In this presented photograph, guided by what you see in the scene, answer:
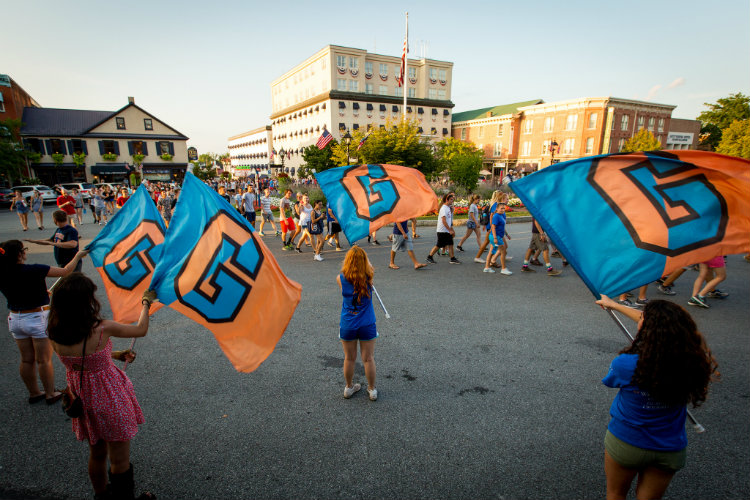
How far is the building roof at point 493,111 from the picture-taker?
58.5 meters

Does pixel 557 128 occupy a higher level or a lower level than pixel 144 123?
higher

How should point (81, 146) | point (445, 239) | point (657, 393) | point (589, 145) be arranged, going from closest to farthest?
point (657, 393)
point (445, 239)
point (81, 146)
point (589, 145)

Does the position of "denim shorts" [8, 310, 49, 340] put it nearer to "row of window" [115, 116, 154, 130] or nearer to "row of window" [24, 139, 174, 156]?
"row of window" [24, 139, 174, 156]

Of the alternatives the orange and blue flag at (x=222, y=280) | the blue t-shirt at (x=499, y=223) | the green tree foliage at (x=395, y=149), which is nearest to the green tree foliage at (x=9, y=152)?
the green tree foliage at (x=395, y=149)

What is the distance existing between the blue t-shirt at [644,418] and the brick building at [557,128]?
1710 inches

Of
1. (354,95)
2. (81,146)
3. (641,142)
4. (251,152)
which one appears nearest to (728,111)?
(641,142)

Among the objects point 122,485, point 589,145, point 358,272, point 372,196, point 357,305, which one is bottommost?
point 122,485

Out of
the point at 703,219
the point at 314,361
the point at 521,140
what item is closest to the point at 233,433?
the point at 314,361

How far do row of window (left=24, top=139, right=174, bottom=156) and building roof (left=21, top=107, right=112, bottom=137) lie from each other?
87cm

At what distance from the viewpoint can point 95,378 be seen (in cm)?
254

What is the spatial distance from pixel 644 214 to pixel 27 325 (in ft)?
19.6

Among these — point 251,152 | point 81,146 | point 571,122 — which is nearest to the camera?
point 81,146

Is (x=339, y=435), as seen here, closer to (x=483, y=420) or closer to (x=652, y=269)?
(x=483, y=420)

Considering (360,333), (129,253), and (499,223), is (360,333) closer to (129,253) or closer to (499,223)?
(129,253)
